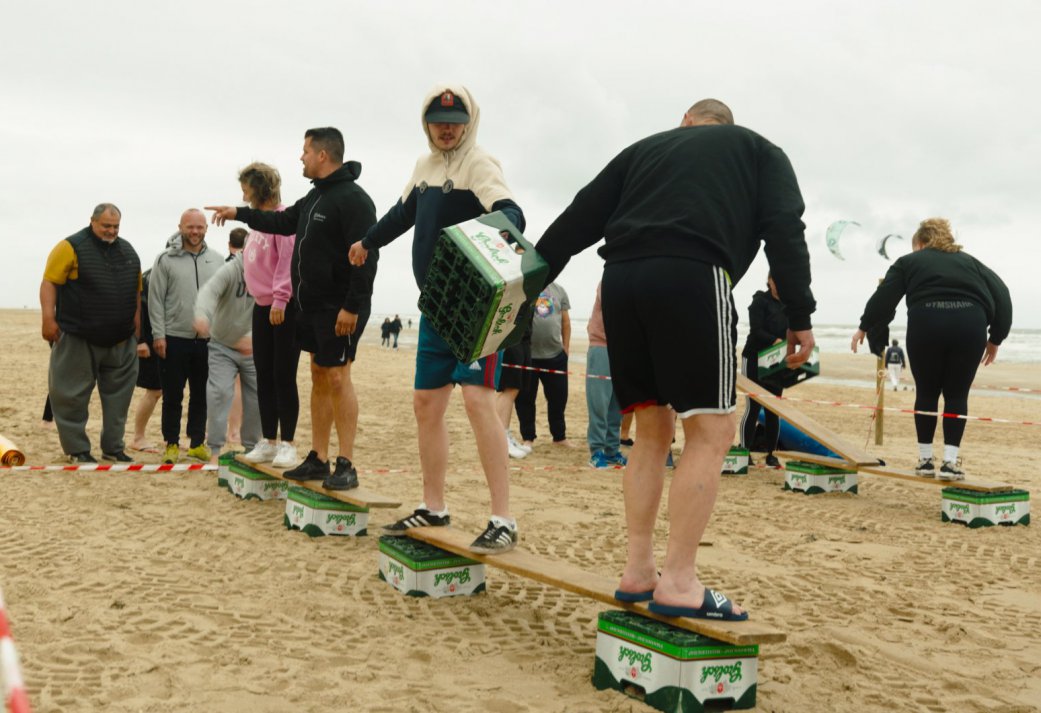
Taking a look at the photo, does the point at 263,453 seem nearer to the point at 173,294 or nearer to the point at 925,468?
the point at 173,294

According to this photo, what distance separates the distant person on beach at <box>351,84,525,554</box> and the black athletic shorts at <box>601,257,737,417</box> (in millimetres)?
1060

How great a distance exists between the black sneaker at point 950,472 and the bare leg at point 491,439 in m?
3.71

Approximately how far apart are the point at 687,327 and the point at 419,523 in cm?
185

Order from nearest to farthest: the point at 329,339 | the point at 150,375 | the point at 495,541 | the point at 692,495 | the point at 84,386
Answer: the point at 692,495 < the point at 495,541 < the point at 329,339 < the point at 84,386 < the point at 150,375

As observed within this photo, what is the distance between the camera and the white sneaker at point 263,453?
224 inches

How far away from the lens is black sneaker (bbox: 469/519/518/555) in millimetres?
3561

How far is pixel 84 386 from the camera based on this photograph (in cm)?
697

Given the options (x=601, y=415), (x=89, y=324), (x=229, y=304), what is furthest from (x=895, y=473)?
(x=89, y=324)

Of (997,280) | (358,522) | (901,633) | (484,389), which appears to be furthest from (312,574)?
(997,280)

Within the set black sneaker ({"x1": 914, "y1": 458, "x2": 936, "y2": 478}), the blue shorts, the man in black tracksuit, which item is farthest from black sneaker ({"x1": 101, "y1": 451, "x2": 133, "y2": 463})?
black sneaker ({"x1": 914, "y1": 458, "x2": 936, "y2": 478})

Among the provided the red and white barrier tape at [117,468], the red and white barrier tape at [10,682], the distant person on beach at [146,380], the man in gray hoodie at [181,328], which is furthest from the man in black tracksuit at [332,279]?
the distant person on beach at [146,380]

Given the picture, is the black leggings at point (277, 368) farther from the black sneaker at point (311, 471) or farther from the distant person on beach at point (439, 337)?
the distant person on beach at point (439, 337)

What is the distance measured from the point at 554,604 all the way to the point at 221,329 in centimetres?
414

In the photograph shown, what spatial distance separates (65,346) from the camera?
22.7 feet
